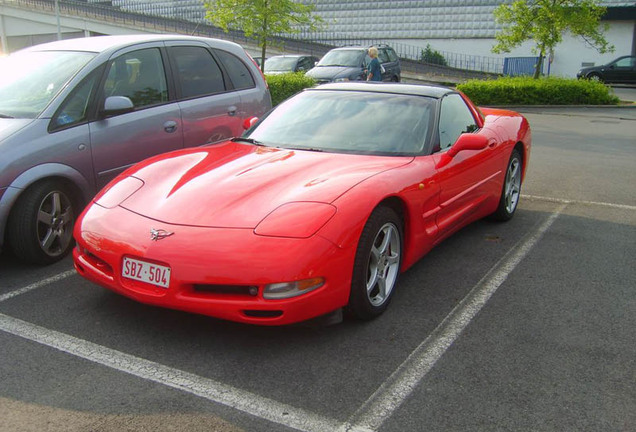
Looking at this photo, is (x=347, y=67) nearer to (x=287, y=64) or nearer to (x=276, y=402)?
(x=287, y=64)

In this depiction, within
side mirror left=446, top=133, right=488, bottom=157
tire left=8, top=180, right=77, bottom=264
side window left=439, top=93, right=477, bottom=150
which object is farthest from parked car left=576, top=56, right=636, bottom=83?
tire left=8, top=180, right=77, bottom=264

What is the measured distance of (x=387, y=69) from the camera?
69.7 ft

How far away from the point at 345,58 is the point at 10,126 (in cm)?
1607

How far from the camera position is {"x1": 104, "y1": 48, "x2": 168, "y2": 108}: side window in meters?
5.68

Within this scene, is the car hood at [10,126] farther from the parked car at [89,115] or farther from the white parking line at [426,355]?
the white parking line at [426,355]

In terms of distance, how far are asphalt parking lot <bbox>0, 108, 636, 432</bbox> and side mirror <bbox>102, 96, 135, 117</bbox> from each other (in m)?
1.30

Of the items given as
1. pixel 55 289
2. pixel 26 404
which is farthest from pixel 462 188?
pixel 26 404

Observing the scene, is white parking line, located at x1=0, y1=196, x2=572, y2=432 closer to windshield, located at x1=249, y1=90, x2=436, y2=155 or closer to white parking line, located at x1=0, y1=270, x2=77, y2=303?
white parking line, located at x1=0, y1=270, x2=77, y2=303

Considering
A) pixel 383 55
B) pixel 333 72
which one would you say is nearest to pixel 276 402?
pixel 333 72

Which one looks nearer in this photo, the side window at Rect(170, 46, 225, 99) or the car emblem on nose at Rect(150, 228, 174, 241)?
the car emblem on nose at Rect(150, 228, 174, 241)

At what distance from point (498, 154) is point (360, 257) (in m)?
2.70

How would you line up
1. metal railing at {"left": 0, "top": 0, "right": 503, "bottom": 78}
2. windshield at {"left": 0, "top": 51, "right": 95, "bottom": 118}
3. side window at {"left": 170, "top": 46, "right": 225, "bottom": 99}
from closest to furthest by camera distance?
windshield at {"left": 0, "top": 51, "right": 95, "bottom": 118} → side window at {"left": 170, "top": 46, "right": 225, "bottom": 99} → metal railing at {"left": 0, "top": 0, "right": 503, "bottom": 78}

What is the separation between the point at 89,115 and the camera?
535 centimetres

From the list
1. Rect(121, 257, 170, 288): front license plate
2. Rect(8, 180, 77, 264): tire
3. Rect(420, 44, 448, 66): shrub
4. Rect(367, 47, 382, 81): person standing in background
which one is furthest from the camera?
Rect(420, 44, 448, 66): shrub
